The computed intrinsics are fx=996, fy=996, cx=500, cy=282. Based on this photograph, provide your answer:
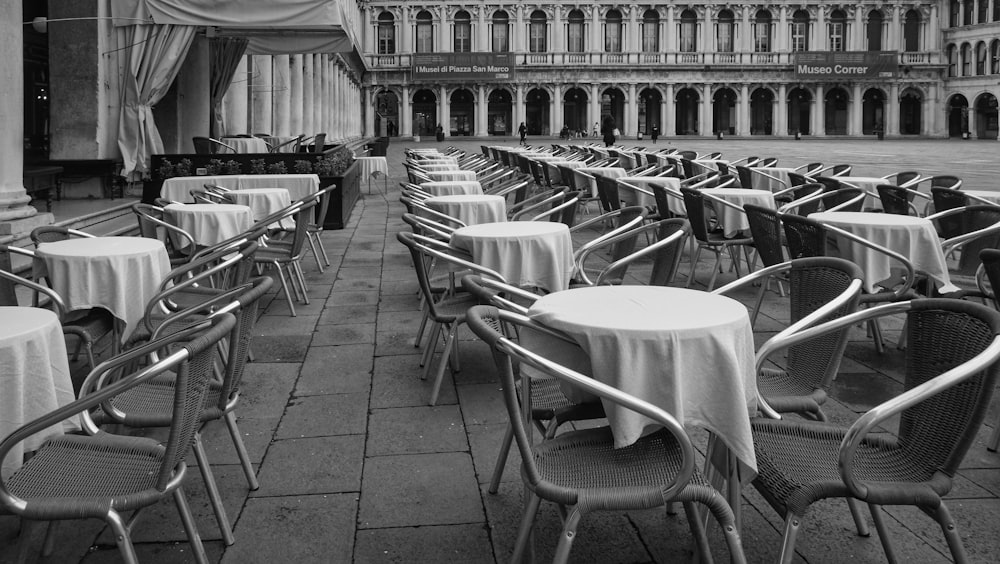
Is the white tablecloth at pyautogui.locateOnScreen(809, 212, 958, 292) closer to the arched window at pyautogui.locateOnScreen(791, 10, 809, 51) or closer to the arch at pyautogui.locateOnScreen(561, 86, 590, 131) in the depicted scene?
the arch at pyautogui.locateOnScreen(561, 86, 590, 131)

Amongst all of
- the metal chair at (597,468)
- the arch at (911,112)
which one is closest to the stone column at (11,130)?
the metal chair at (597,468)

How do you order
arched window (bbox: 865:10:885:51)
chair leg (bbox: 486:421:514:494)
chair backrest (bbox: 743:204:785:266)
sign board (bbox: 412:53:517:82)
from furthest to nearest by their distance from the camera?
arched window (bbox: 865:10:885:51) < sign board (bbox: 412:53:517:82) < chair backrest (bbox: 743:204:785:266) < chair leg (bbox: 486:421:514:494)

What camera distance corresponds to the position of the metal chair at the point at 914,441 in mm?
2385

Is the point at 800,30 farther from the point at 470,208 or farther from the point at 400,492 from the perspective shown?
the point at 400,492

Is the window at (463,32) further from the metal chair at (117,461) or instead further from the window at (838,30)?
the metal chair at (117,461)

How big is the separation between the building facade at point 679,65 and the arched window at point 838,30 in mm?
82

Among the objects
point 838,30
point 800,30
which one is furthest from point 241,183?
point 838,30

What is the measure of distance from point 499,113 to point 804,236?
58410 mm

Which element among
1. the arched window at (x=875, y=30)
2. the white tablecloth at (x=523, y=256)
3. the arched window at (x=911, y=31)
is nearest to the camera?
the white tablecloth at (x=523, y=256)

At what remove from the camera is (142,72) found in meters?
10.9

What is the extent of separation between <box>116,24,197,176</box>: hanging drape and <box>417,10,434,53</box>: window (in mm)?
52114

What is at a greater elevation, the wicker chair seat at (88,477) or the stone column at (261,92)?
the stone column at (261,92)

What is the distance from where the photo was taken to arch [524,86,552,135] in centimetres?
6194

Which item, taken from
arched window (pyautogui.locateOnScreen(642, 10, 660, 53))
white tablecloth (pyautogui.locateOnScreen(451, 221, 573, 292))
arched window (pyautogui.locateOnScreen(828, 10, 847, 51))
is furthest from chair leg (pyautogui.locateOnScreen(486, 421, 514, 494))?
arched window (pyautogui.locateOnScreen(828, 10, 847, 51))
